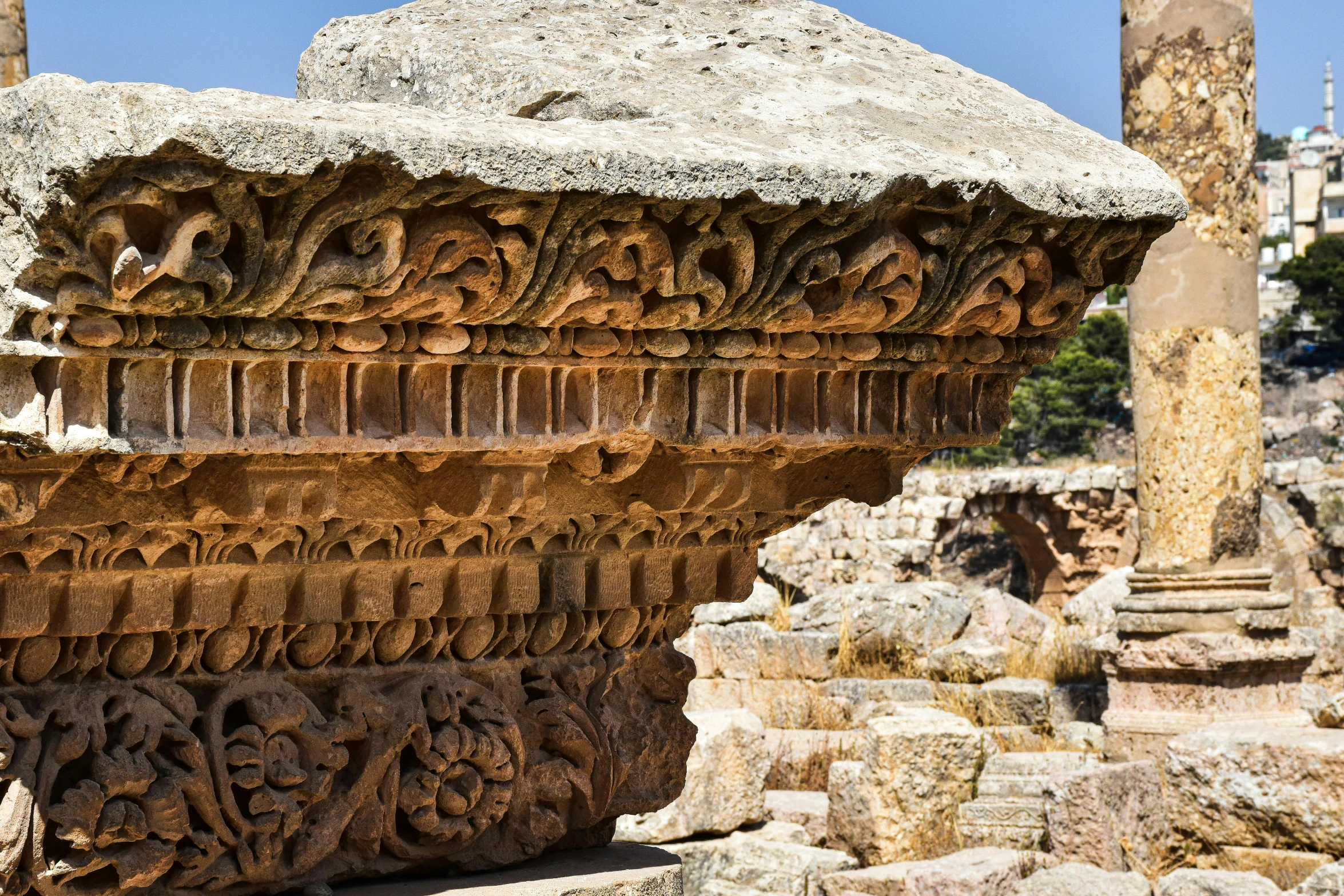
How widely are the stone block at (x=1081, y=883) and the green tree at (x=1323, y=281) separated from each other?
38410 millimetres

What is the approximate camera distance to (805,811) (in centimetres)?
825

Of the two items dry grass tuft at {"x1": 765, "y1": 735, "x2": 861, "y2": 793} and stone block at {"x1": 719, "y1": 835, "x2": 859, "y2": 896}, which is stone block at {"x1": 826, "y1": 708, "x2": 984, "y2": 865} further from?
dry grass tuft at {"x1": 765, "y1": 735, "x2": 861, "y2": 793}

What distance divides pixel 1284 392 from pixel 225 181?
39653 mm

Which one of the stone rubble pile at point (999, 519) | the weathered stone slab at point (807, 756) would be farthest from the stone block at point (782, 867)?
the stone rubble pile at point (999, 519)

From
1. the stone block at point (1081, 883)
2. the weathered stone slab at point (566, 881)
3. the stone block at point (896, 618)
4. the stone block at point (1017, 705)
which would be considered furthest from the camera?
the stone block at point (896, 618)

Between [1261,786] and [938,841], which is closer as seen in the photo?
[1261,786]

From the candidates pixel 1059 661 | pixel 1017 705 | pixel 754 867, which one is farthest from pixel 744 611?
pixel 754 867

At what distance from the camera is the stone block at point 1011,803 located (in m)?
7.39

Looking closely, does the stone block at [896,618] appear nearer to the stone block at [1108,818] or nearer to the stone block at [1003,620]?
the stone block at [1003,620]

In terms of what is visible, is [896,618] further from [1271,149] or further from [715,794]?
[1271,149]

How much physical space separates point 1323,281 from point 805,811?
38.1 metres

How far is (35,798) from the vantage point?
1.99 m

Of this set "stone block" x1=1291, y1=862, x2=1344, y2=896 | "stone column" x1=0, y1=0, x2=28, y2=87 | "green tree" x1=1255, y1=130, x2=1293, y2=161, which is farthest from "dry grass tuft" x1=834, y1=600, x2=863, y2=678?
"green tree" x1=1255, y1=130, x2=1293, y2=161

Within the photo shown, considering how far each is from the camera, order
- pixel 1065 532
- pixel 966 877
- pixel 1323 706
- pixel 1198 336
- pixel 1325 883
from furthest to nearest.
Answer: pixel 1065 532 → pixel 1323 706 → pixel 1198 336 → pixel 966 877 → pixel 1325 883
